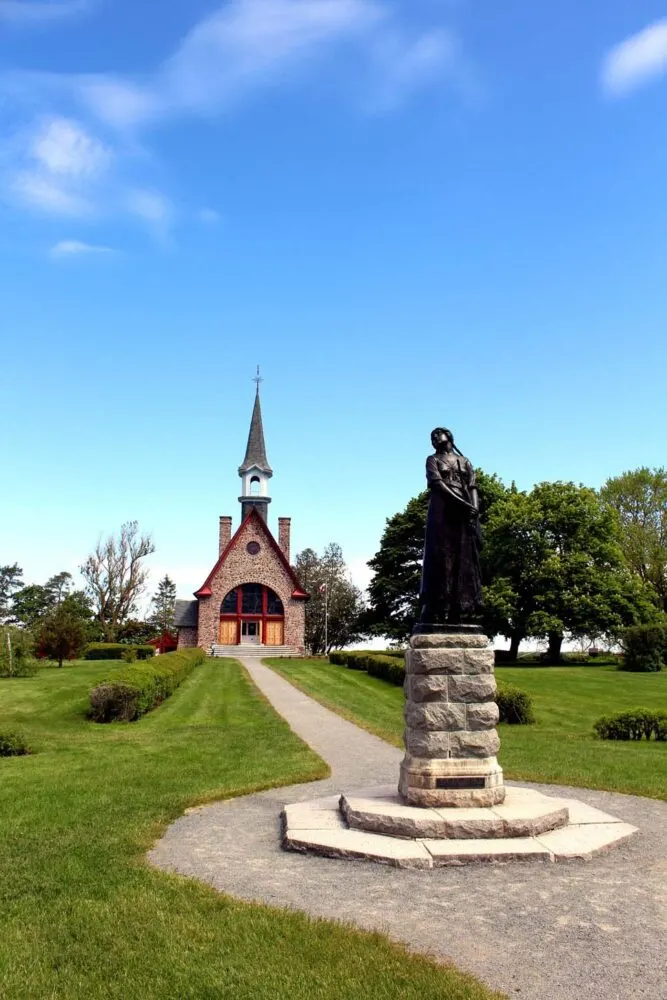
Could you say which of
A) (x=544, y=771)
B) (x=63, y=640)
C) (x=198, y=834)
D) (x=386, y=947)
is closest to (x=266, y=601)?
(x=63, y=640)

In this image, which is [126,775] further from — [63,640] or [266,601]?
[266,601]

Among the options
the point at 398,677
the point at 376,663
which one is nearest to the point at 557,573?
the point at 376,663

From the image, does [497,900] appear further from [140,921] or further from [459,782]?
[140,921]

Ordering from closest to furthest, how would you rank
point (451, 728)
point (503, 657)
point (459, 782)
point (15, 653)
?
point (459, 782)
point (451, 728)
point (15, 653)
point (503, 657)

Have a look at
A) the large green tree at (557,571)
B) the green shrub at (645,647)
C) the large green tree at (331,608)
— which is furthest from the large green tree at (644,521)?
the large green tree at (331,608)

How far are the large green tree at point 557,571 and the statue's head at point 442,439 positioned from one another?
29.4 metres

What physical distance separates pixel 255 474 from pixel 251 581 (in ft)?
33.6

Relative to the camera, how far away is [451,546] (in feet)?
29.5

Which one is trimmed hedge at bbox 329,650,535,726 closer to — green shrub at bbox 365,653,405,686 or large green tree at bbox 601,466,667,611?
green shrub at bbox 365,653,405,686

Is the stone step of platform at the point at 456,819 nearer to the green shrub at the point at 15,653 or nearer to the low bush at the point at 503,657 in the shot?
the green shrub at the point at 15,653

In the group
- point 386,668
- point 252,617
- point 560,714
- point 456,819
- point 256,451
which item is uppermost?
point 256,451

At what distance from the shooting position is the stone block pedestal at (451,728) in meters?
8.18

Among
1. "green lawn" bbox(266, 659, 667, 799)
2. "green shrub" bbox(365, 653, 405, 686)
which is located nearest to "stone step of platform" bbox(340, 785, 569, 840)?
"green lawn" bbox(266, 659, 667, 799)

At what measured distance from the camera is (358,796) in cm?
865
